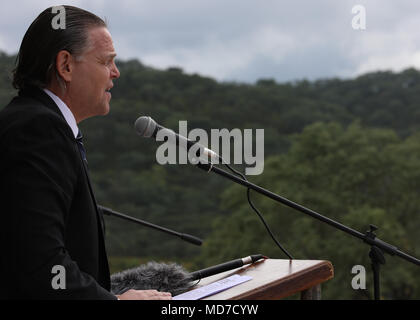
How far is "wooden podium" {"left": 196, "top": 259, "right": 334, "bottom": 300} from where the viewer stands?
2309mm

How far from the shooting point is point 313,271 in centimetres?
254

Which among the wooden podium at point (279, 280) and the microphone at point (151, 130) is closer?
the wooden podium at point (279, 280)

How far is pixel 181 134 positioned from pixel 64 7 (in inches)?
29.5

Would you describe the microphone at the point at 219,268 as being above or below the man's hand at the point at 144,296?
above

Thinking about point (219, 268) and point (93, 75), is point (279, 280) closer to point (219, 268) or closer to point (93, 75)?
point (219, 268)

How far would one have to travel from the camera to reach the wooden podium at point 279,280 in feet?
A: 7.57

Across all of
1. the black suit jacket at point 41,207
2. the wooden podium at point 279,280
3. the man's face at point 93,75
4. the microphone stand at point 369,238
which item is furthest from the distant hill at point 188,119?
the black suit jacket at point 41,207

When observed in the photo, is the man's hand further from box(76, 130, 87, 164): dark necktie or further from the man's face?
the man's face

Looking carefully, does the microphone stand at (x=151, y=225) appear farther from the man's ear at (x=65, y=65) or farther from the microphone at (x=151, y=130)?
the man's ear at (x=65, y=65)

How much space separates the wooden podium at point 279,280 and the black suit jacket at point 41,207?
0.49m

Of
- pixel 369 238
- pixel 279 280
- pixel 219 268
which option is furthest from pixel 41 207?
pixel 369 238

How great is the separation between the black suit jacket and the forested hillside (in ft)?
2.64

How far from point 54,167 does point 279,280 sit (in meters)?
0.91

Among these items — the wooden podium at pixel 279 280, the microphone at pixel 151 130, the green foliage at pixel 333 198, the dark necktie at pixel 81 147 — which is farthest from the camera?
the green foliage at pixel 333 198
